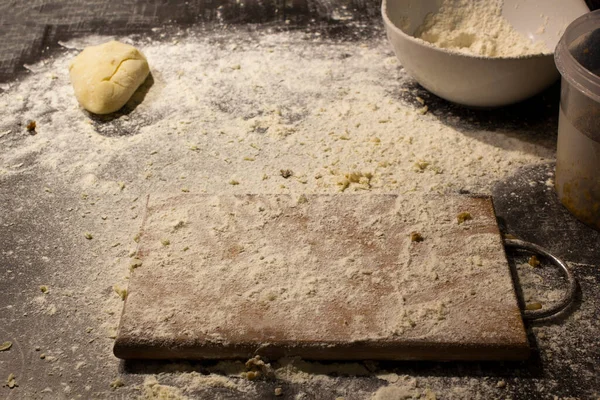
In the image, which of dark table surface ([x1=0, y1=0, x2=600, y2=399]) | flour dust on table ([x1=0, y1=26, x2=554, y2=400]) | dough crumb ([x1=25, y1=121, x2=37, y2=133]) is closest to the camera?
dark table surface ([x1=0, y1=0, x2=600, y2=399])

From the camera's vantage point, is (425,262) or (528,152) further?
(528,152)

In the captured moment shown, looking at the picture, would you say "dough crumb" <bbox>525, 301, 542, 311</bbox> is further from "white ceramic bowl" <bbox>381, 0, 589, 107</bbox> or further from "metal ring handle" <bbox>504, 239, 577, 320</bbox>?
"white ceramic bowl" <bbox>381, 0, 589, 107</bbox>

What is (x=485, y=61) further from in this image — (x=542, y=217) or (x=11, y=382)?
(x=11, y=382)

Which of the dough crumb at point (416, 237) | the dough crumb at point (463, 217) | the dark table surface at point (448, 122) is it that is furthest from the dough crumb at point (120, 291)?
the dough crumb at point (463, 217)

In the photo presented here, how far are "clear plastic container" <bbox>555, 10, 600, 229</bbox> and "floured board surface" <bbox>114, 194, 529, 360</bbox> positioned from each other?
201 millimetres

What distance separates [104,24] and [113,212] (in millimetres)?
968

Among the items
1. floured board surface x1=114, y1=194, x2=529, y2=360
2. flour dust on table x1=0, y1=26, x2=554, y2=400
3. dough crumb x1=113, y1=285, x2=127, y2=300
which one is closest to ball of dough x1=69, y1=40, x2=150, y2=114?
flour dust on table x1=0, y1=26, x2=554, y2=400

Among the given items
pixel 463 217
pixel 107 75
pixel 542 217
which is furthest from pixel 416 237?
pixel 107 75

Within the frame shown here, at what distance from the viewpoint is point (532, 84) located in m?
1.54

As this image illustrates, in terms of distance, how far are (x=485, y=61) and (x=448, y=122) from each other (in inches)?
9.3

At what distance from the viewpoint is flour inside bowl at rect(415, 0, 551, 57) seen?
5.65ft

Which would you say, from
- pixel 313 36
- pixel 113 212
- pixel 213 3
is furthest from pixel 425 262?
pixel 213 3

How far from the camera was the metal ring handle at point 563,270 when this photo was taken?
1.19 meters

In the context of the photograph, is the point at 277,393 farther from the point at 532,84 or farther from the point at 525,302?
the point at 532,84
